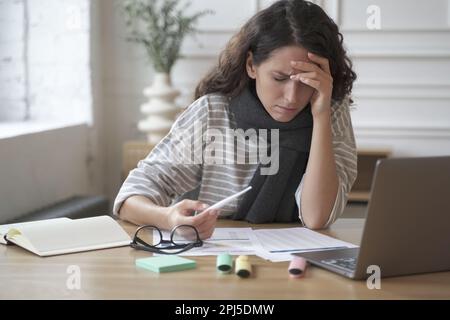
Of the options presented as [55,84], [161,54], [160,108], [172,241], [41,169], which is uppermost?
[161,54]

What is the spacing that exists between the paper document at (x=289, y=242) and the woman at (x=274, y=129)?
11cm

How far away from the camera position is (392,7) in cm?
352

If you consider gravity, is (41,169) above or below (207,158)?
below

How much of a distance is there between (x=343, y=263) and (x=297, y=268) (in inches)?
4.0

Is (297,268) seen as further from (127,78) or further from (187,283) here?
(127,78)

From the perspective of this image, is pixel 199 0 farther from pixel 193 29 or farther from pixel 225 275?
pixel 225 275

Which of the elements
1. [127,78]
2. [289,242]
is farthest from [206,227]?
[127,78]

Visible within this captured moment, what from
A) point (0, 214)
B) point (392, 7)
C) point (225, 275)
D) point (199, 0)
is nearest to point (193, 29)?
point (199, 0)

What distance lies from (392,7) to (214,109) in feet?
6.27

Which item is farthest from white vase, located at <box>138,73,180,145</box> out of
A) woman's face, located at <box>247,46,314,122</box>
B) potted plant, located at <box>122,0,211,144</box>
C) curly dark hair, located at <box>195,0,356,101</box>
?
woman's face, located at <box>247,46,314,122</box>

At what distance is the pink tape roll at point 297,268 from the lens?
1.23 m

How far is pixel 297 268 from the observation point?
1239mm

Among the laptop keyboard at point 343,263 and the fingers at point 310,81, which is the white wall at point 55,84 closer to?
the fingers at point 310,81

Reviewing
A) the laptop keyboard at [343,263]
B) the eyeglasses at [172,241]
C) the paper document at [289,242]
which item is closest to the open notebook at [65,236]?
the eyeglasses at [172,241]
